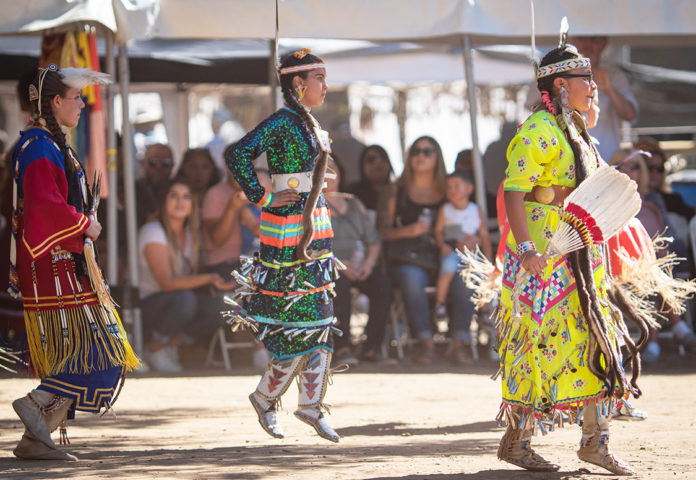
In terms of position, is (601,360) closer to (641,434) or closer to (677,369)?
(641,434)

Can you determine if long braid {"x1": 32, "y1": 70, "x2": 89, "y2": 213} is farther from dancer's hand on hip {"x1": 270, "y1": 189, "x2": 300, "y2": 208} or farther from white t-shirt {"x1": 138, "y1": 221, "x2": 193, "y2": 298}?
white t-shirt {"x1": 138, "y1": 221, "x2": 193, "y2": 298}

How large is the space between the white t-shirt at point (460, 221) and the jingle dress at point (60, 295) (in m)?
4.23

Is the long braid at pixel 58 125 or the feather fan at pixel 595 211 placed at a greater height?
the long braid at pixel 58 125

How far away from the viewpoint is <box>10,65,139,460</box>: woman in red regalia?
188 inches

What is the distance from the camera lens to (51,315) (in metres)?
4.85

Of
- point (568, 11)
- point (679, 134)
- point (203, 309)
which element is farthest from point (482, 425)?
point (679, 134)

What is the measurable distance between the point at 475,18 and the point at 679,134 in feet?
31.3

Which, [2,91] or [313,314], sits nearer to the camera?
[313,314]

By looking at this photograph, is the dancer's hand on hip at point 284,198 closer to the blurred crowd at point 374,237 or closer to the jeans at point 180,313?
the blurred crowd at point 374,237

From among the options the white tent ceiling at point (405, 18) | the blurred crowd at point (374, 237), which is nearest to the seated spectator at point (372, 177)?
the blurred crowd at point (374, 237)

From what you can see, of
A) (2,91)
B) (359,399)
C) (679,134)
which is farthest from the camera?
(679,134)

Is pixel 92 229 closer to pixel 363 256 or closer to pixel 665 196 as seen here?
pixel 363 256

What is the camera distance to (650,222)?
342 inches

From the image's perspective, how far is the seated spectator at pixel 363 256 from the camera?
8.53 m
